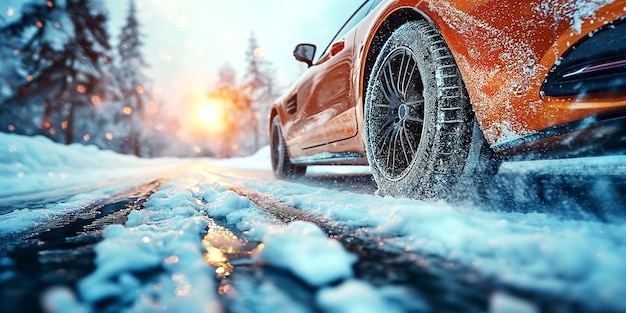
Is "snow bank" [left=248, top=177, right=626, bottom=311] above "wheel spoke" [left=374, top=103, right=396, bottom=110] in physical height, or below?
below

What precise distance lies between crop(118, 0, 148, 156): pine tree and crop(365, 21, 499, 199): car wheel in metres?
27.8

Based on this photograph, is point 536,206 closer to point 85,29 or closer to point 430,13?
point 430,13

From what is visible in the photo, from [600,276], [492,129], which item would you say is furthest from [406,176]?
[600,276]

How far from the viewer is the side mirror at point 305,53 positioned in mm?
3201

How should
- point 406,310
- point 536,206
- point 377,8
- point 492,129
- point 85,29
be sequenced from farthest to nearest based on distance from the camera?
point 85,29
point 377,8
point 536,206
point 492,129
point 406,310

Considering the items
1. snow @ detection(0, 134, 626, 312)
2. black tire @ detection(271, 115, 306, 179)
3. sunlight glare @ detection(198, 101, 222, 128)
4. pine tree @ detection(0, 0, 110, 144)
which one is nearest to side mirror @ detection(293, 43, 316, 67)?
black tire @ detection(271, 115, 306, 179)

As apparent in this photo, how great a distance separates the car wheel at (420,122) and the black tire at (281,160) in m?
2.30

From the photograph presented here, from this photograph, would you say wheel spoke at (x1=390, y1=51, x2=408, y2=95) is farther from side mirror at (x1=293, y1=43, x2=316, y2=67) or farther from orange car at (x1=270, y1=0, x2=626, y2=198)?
side mirror at (x1=293, y1=43, x2=316, y2=67)

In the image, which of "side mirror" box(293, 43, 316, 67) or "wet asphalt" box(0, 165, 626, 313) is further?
"side mirror" box(293, 43, 316, 67)

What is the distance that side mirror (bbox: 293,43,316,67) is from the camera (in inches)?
126

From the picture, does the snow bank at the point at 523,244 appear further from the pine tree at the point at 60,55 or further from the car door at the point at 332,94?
the pine tree at the point at 60,55

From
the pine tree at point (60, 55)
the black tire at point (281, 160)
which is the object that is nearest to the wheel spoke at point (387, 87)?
the black tire at point (281, 160)

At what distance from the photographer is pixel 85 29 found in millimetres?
19188

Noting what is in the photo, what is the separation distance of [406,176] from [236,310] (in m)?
1.25
